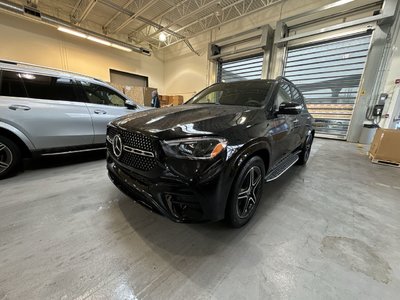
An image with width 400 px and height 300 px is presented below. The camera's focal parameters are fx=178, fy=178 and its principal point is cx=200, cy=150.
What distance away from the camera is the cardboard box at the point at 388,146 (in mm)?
3738

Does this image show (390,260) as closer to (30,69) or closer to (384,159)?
(384,159)

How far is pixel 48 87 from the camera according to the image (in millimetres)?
2652

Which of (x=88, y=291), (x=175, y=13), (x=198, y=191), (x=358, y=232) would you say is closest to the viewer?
(x=88, y=291)

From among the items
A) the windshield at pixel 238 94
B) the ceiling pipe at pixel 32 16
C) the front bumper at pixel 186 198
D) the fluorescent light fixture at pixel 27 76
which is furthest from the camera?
the ceiling pipe at pixel 32 16

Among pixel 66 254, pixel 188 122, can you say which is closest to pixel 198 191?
pixel 188 122

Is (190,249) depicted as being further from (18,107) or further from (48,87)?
(48,87)

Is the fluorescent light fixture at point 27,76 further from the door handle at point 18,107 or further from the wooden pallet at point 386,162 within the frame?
the wooden pallet at point 386,162

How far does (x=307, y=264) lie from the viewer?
1258 millimetres

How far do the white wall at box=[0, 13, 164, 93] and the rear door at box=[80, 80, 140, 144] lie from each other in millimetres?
8146

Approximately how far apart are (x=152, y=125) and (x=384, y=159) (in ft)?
16.7

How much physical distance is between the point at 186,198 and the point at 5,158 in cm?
281

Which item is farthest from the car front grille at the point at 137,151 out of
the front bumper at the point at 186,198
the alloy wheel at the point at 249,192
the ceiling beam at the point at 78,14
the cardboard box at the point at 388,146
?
the ceiling beam at the point at 78,14

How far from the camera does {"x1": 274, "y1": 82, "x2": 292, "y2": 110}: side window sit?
2044mm

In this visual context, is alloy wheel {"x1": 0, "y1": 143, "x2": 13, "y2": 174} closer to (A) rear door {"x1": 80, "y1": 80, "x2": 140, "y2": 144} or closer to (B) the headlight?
(A) rear door {"x1": 80, "y1": 80, "x2": 140, "y2": 144}
